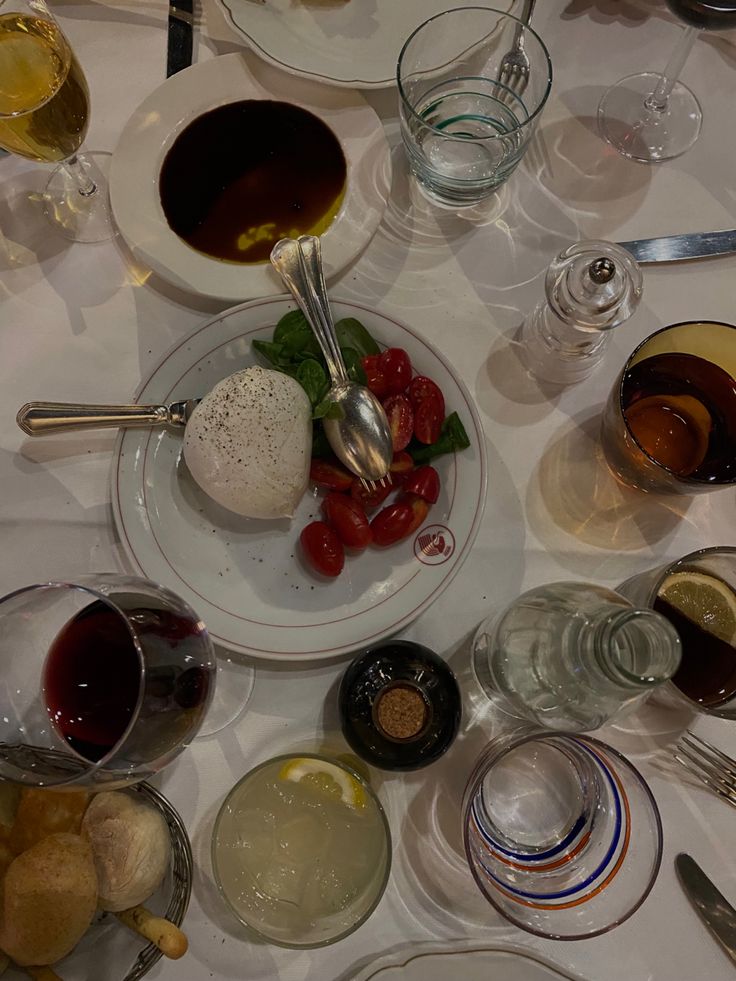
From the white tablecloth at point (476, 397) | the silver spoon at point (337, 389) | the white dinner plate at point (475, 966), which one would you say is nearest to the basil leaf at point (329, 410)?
the silver spoon at point (337, 389)

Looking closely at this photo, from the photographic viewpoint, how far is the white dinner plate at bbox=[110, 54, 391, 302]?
1063 mm

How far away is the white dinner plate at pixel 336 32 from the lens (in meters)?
1.10

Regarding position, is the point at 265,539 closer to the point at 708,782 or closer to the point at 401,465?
the point at 401,465

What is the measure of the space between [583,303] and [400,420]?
0.95 ft

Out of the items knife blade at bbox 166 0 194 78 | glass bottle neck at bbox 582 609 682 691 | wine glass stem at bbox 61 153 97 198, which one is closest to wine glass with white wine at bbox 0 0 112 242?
wine glass stem at bbox 61 153 97 198

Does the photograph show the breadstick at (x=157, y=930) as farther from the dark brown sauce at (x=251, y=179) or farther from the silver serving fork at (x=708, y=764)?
the dark brown sauce at (x=251, y=179)

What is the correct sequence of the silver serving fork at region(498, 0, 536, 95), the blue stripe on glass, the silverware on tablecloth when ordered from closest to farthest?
the blue stripe on glass, the silverware on tablecloth, the silver serving fork at region(498, 0, 536, 95)

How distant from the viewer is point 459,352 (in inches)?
44.2

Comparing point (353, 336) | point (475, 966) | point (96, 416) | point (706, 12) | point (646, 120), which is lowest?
point (475, 966)

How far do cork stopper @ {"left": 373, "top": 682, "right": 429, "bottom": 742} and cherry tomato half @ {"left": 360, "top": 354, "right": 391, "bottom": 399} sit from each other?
0.39 m

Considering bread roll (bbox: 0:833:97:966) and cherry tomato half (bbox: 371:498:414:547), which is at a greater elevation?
cherry tomato half (bbox: 371:498:414:547)

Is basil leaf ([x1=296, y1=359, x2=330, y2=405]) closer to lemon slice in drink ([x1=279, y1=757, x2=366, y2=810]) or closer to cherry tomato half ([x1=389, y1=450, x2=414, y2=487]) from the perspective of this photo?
cherry tomato half ([x1=389, y1=450, x2=414, y2=487])

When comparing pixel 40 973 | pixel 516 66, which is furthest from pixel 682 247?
pixel 40 973

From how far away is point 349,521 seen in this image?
0.99m
